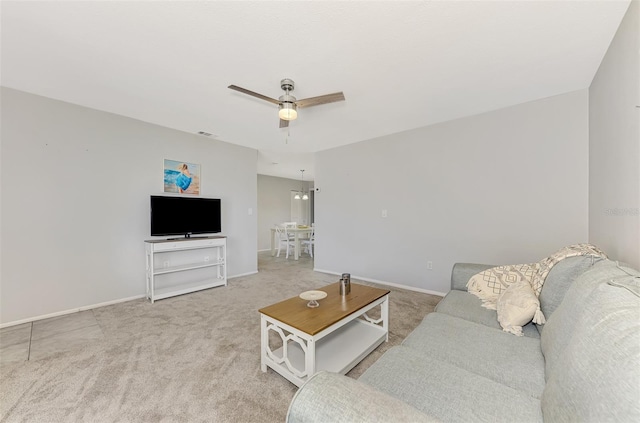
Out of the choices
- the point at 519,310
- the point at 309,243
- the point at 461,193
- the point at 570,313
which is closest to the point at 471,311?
the point at 519,310

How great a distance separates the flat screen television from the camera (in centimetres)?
344

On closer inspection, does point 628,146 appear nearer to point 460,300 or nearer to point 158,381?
point 460,300

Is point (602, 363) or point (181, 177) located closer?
point (602, 363)

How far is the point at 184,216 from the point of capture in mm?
3699

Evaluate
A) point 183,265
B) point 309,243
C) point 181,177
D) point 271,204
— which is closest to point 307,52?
point 181,177

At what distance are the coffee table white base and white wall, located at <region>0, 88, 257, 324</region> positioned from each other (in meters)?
2.64

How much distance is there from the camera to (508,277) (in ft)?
6.70

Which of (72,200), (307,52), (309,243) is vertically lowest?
(309,243)

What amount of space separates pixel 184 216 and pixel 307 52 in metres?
2.91

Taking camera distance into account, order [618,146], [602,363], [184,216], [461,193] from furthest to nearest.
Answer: [184,216], [461,193], [618,146], [602,363]

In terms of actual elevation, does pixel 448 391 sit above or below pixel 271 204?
below

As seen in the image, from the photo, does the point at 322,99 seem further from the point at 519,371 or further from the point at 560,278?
the point at 519,371

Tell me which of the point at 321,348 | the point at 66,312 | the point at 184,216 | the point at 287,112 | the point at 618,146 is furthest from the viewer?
the point at 184,216

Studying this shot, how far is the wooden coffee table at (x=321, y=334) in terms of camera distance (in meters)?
1.59
